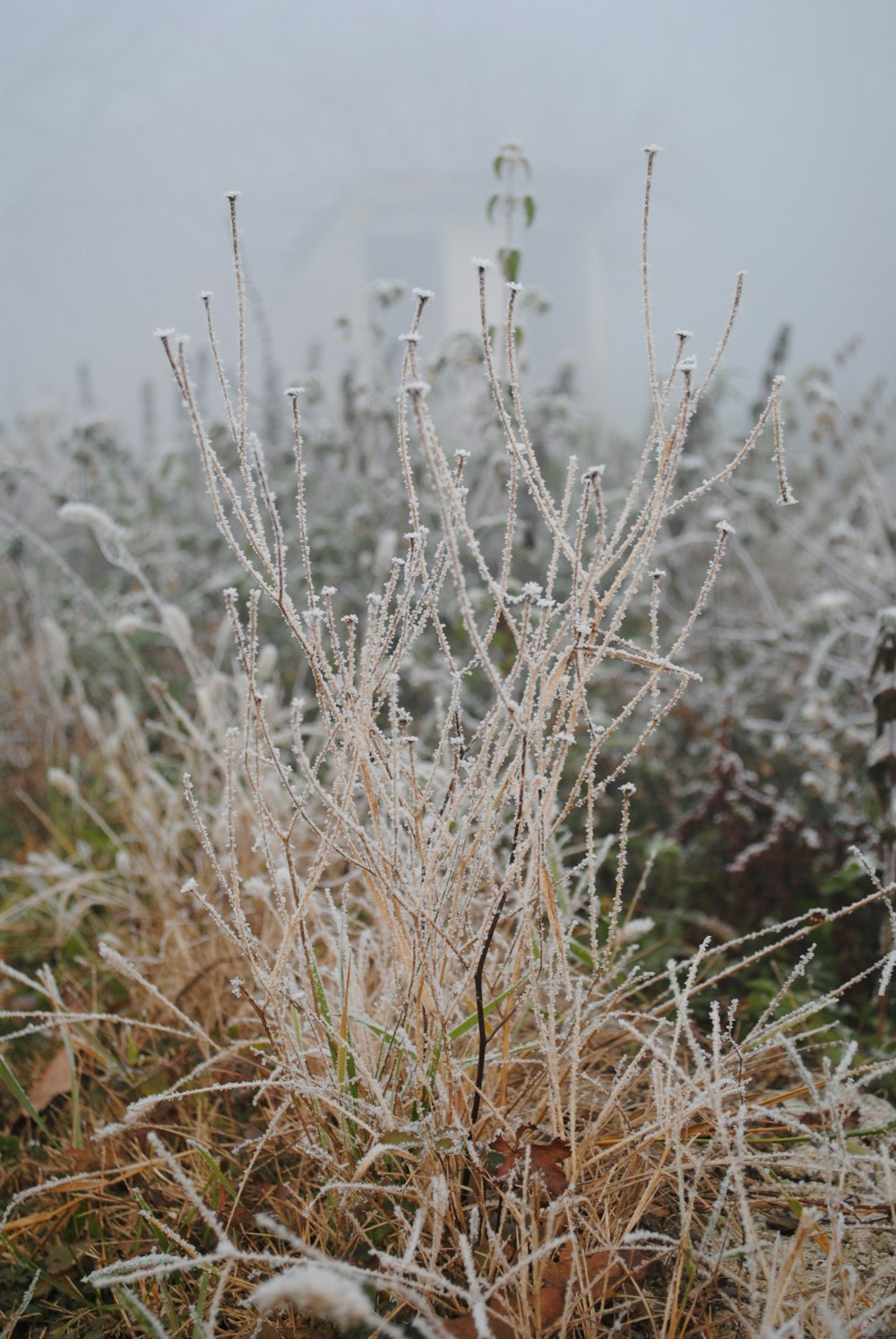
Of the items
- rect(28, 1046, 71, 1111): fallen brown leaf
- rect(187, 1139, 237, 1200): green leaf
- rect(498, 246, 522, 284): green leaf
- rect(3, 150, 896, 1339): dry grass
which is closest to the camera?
rect(3, 150, 896, 1339): dry grass

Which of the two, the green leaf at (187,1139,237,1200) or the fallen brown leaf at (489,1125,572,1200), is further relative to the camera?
the green leaf at (187,1139,237,1200)

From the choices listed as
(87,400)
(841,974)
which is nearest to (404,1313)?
(841,974)

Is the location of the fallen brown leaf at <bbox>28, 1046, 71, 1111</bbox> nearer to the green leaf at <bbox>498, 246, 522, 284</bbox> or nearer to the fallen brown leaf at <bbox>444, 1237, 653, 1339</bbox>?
the fallen brown leaf at <bbox>444, 1237, 653, 1339</bbox>

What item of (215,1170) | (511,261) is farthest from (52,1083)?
(511,261)

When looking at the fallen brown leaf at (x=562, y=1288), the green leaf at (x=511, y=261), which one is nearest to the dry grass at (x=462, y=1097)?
the fallen brown leaf at (x=562, y=1288)

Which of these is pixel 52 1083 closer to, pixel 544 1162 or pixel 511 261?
pixel 544 1162

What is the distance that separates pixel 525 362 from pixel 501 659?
39.0 inches

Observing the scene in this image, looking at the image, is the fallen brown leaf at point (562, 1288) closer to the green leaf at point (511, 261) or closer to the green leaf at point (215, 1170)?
the green leaf at point (215, 1170)

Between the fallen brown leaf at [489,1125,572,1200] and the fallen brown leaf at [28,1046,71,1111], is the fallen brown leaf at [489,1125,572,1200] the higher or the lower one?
the higher one

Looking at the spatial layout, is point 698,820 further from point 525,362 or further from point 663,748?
point 525,362

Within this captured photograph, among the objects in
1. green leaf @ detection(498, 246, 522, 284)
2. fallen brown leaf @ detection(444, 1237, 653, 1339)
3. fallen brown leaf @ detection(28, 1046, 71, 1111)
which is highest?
green leaf @ detection(498, 246, 522, 284)

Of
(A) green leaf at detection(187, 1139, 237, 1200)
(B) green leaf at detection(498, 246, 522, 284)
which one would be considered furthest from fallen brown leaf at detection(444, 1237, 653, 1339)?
(B) green leaf at detection(498, 246, 522, 284)

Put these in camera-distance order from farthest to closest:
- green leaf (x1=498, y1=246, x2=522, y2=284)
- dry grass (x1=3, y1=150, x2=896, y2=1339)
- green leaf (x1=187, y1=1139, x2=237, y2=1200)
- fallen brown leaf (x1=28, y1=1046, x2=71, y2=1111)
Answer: green leaf (x1=498, y1=246, x2=522, y2=284) → fallen brown leaf (x1=28, y1=1046, x2=71, y2=1111) → green leaf (x1=187, y1=1139, x2=237, y2=1200) → dry grass (x1=3, y1=150, x2=896, y2=1339)

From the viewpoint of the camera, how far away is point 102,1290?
1.28m
